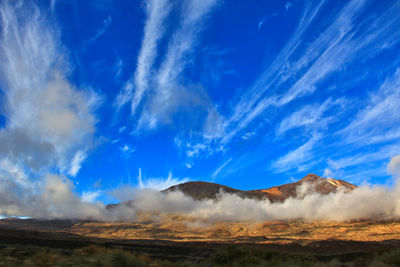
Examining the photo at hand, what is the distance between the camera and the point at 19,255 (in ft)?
46.5

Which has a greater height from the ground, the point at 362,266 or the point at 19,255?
the point at 19,255

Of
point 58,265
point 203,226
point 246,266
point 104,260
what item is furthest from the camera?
point 203,226

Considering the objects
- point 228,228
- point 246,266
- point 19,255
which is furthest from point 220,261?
point 228,228

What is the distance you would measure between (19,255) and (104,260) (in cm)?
638

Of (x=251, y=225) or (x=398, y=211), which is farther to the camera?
(x=398, y=211)

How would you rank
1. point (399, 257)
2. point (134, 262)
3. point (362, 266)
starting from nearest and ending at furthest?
point (134, 262), point (399, 257), point (362, 266)

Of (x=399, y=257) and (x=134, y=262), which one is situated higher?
(x=134, y=262)

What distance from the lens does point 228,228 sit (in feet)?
561

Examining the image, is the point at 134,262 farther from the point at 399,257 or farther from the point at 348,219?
the point at 348,219

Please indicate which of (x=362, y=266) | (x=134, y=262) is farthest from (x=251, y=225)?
(x=134, y=262)

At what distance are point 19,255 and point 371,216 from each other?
232958 millimetres

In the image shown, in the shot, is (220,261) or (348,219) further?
(348,219)

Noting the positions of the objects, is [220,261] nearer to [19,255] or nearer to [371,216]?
[19,255]

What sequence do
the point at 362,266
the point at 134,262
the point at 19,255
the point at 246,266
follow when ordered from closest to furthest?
the point at 134,262 → the point at 19,255 → the point at 246,266 → the point at 362,266
